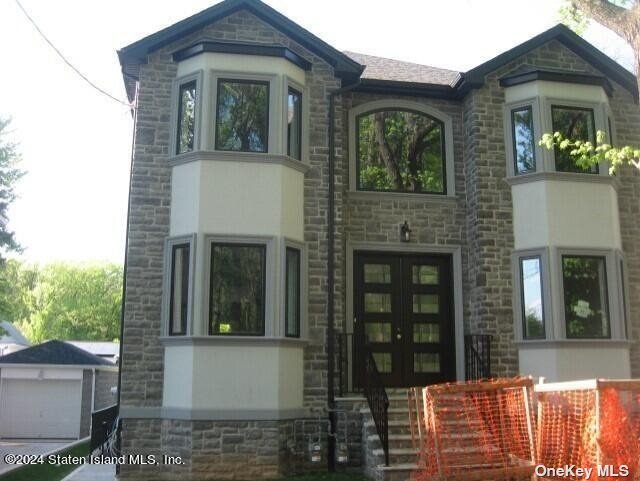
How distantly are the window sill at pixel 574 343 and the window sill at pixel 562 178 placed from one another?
8.41ft

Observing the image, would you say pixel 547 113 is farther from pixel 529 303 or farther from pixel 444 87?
pixel 529 303

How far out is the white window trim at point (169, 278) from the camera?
31.9ft

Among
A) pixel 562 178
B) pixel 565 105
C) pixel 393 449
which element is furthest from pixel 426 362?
pixel 565 105

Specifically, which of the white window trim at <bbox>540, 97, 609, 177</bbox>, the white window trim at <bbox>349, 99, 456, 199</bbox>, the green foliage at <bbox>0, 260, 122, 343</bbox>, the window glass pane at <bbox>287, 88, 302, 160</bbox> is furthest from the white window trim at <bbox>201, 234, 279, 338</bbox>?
the green foliage at <bbox>0, 260, 122, 343</bbox>

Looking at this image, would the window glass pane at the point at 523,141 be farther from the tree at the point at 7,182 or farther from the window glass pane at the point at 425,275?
the tree at the point at 7,182

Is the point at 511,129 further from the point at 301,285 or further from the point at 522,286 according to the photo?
the point at 301,285

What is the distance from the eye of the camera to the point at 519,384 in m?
6.15

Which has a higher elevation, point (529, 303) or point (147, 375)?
point (529, 303)

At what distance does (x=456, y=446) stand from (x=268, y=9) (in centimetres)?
720

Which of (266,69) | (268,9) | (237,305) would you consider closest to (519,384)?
(237,305)

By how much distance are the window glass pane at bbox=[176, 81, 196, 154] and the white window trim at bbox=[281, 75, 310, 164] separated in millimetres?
1353

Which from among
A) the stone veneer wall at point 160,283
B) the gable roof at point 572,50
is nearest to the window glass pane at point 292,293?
the stone veneer wall at point 160,283

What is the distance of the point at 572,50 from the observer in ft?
40.2

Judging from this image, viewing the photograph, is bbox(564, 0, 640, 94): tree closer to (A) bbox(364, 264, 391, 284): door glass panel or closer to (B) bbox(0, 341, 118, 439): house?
(A) bbox(364, 264, 391, 284): door glass panel
